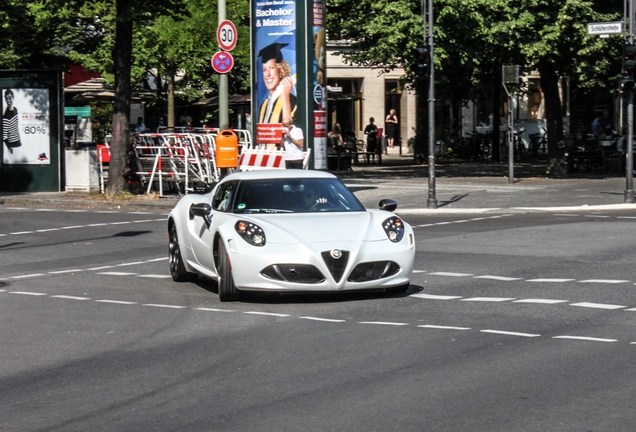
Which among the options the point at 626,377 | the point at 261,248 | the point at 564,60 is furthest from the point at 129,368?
the point at 564,60

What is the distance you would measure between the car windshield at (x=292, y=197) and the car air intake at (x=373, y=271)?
3.12 feet

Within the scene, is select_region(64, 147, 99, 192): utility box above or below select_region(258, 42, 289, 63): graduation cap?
below

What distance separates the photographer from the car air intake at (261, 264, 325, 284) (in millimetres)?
9211

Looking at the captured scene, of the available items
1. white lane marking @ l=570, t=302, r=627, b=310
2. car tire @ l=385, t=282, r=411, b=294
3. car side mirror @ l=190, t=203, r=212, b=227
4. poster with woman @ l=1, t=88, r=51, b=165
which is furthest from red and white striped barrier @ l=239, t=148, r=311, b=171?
white lane marking @ l=570, t=302, r=627, b=310

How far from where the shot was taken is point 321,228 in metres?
9.48

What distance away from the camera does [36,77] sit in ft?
83.0

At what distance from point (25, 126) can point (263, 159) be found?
6.74 metres

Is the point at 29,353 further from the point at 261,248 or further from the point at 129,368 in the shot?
Result: the point at 261,248

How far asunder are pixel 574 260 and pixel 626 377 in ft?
22.0

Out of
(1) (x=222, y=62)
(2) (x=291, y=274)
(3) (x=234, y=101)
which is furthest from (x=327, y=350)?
(3) (x=234, y=101)

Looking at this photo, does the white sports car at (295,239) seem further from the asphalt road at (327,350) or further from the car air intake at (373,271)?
the asphalt road at (327,350)

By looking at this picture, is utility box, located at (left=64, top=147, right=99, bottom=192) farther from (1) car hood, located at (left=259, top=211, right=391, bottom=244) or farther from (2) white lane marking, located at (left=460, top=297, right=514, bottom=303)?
(2) white lane marking, located at (left=460, top=297, right=514, bottom=303)

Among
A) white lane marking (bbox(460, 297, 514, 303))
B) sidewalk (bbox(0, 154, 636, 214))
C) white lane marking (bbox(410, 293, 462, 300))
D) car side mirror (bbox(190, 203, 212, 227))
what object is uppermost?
car side mirror (bbox(190, 203, 212, 227))

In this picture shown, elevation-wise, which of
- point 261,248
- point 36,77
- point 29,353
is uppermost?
point 36,77
